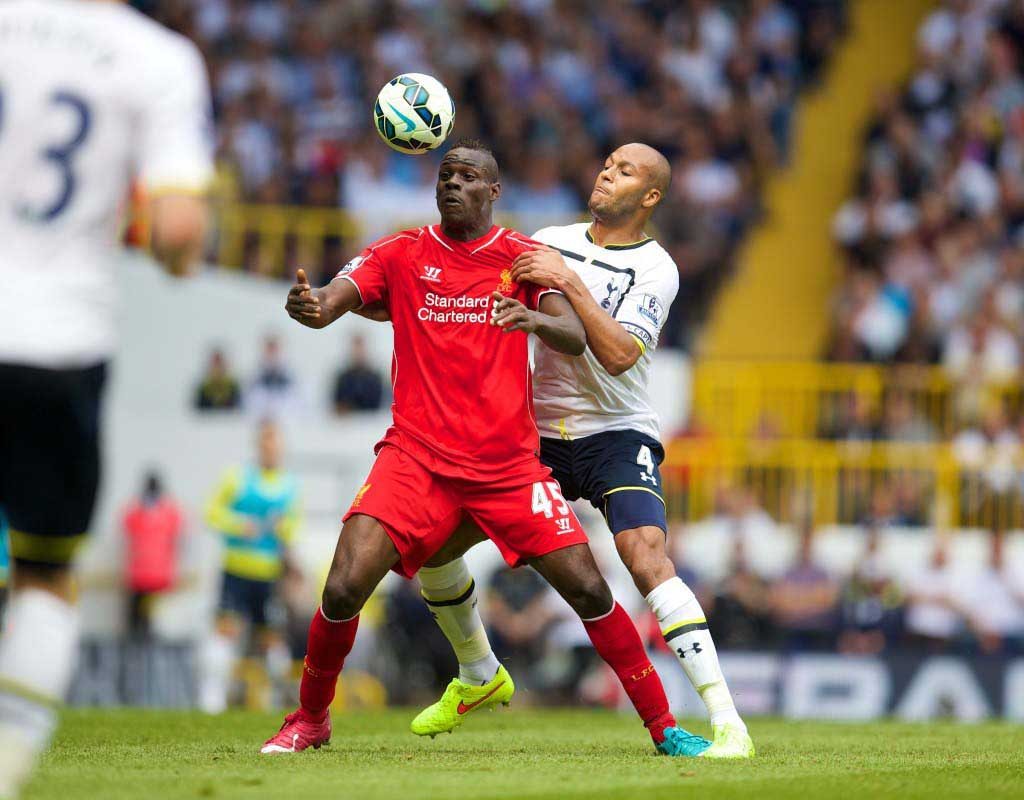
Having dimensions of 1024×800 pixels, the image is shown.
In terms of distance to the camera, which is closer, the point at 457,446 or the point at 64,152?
the point at 64,152

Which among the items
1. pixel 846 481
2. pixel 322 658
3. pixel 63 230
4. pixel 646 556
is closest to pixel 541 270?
pixel 646 556

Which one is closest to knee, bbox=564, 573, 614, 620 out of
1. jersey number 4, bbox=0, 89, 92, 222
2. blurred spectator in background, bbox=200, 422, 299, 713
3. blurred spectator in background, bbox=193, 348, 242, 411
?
jersey number 4, bbox=0, 89, 92, 222

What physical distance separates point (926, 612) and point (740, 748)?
9727 millimetres

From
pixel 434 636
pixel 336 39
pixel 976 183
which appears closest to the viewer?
pixel 434 636

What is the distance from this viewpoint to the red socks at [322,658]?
781 cm

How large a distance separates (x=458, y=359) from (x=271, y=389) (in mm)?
12070

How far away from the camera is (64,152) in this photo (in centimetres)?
524

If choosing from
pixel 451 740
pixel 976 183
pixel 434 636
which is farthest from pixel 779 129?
pixel 451 740

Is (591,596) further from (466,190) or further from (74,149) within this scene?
(74,149)

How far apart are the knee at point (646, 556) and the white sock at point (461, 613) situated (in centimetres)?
93

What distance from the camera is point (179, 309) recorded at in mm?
20391

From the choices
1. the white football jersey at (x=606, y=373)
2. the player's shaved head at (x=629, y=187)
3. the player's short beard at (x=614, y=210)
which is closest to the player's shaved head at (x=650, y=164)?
the player's shaved head at (x=629, y=187)

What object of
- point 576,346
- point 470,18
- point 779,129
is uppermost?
point 470,18

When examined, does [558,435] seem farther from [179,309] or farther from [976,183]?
[976,183]
